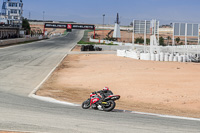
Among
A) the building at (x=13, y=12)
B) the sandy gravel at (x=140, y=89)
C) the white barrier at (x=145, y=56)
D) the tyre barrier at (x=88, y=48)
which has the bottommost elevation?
the sandy gravel at (x=140, y=89)

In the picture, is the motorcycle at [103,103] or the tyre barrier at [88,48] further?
the tyre barrier at [88,48]

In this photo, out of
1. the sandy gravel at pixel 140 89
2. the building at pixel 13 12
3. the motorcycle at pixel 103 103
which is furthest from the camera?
the building at pixel 13 12

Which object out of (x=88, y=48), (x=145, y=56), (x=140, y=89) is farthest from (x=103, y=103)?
(x=88, y=48)

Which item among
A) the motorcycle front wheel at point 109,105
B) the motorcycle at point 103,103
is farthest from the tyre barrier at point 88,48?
the motorcycle front wheel at point 109,105

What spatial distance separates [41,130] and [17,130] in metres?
0.61

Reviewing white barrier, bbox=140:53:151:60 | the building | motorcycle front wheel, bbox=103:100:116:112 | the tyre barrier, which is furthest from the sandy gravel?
the building

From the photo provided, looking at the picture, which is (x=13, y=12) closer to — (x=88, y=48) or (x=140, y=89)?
(x=88, y=48)

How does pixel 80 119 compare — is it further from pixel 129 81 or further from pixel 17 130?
pixel 129 81

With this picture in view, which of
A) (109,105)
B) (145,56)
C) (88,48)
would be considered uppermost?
(88,48)

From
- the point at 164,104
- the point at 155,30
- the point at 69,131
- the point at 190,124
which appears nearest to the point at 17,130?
the point at 69,131

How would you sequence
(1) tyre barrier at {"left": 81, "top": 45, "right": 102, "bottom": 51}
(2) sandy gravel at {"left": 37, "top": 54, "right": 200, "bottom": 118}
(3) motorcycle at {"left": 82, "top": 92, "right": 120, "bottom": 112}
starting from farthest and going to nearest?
(1) tyre barrier at {"left": 81, "top": 45, "right": 102, "bottom": 51}, (2) sandy gravel at {"left": 37, "top": 54, "right": 200, "bottom": 118}, (3) motorcycle at {"left": 82, "top": 92, "right": 120, "bottom": 112}

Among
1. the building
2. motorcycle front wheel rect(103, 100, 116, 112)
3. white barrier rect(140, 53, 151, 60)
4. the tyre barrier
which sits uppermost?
the building

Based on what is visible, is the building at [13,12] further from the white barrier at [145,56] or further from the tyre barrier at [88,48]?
the white barrier at [145,56]

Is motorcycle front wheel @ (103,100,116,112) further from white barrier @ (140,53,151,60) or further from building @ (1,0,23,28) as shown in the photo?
building @ (1,0,23,28)
